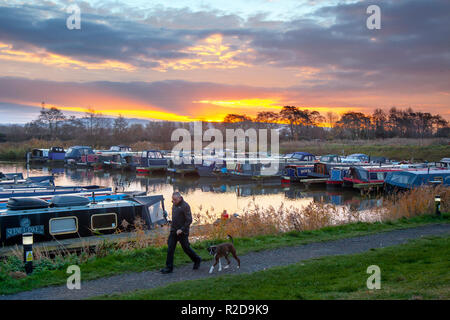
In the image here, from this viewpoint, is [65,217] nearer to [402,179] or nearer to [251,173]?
[402,179]

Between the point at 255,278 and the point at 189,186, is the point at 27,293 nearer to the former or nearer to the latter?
the point at 255,278

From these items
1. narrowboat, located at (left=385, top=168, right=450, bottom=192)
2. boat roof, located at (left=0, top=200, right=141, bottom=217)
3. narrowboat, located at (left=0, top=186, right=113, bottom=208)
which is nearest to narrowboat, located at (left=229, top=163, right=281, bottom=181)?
narrowboat, located at (left=385, top=168, right=450, bottom=192)

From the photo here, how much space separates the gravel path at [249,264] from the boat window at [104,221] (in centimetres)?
581

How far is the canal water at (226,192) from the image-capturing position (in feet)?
97.3

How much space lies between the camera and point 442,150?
189 ft

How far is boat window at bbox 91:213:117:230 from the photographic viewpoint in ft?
47.7

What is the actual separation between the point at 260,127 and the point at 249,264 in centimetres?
11039

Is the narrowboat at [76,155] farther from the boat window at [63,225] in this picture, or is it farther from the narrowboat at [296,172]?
the boat window at [63,225]

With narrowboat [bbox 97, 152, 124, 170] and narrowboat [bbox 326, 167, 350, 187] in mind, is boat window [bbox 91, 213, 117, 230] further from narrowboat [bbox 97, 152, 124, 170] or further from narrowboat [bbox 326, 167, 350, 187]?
narrowboat [bbox 97, 152, 124, 170]

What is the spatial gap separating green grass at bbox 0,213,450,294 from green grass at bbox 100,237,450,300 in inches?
77.7

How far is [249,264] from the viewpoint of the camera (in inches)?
394

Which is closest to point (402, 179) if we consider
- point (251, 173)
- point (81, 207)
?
point (251, 173)

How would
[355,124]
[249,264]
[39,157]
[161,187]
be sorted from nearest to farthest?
1. [249,264]
2. [161,187]
3. [39,157]
4. [355,124]
